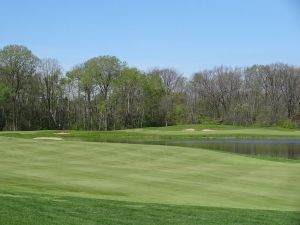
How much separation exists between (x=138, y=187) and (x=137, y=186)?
183 mm

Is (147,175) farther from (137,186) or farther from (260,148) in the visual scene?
(260,148)

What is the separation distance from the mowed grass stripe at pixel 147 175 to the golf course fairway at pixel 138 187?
0.10 ft

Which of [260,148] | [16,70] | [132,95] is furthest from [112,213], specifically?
[132,95]

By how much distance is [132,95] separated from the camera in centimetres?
10275

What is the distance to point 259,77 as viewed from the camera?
11488 centimetres

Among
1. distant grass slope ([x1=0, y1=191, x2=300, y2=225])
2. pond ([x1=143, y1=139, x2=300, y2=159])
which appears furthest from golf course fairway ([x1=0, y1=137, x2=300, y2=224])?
pond ([x1=143, y1=139, x2=300, y2=159])

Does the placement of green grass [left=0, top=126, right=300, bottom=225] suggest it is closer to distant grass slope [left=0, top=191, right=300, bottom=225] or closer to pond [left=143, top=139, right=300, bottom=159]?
distant grass slope [left=0, top=191, right=300, bottom=225]

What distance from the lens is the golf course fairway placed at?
34.8ft

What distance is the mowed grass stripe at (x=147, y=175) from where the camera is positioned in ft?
46.0

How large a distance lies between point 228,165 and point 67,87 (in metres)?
→ 82.8

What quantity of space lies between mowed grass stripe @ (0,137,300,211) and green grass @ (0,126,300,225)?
1.2 inches

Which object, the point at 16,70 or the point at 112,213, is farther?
the point at 16,70

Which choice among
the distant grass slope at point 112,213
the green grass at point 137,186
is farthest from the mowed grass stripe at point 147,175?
the distant grass slope at point 112,213

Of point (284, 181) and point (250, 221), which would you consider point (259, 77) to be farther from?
point (250, 221)
